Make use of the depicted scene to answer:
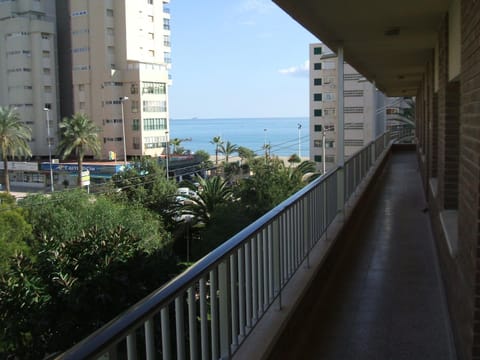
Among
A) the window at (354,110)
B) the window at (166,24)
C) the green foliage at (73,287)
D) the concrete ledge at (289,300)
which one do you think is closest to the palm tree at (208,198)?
the green foliage at (73,287)

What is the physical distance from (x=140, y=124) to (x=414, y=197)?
221ft

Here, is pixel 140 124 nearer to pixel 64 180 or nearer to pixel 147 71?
pixel 147 71

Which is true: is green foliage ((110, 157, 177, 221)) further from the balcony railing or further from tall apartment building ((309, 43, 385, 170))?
the balcony railing

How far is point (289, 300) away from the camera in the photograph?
10.9ft

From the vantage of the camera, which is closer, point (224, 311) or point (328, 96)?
point (224, 311)

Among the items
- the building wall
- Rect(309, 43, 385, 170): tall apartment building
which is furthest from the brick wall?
Rect(309, 43, 385, 170): tall apartment building

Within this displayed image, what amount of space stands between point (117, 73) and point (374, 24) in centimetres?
7037

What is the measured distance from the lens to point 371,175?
10367mm

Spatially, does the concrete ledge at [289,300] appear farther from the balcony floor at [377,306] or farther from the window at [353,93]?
the window at [353,93]

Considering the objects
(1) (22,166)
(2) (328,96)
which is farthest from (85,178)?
(2) (328,96)

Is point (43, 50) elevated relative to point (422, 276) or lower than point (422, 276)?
elevated

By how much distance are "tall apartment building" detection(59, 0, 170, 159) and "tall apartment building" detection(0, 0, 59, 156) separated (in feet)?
11.4

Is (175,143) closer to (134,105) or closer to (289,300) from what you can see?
(134,105)

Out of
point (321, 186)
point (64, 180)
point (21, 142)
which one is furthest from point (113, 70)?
point (321, 186)
